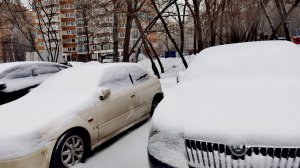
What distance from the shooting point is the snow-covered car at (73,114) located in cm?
362

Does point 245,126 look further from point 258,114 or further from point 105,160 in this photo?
point 105,160

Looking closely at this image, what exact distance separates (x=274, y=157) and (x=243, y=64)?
6.54 ft

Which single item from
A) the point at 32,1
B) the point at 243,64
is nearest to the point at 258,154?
the point at 243,64

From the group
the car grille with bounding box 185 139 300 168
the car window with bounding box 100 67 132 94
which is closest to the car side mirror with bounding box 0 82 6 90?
the car window with bounding box 100 67 132 94

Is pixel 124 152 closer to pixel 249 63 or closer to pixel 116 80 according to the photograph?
pixel 116 80

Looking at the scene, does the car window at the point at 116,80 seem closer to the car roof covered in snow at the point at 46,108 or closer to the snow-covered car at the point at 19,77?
the car roof covered in snow at the point at 46,108

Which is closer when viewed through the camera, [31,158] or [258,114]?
[258,114]

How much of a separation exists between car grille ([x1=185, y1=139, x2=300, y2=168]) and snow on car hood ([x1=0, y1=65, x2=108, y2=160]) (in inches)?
76.2

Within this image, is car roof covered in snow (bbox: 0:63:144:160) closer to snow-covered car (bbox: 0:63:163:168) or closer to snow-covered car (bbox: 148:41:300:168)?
snow-covered car (bbox: 0:63:163:168)

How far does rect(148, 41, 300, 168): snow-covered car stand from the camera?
2576mm

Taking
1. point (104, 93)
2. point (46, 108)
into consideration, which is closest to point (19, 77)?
point (46, 108)

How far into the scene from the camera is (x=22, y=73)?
7910 mm

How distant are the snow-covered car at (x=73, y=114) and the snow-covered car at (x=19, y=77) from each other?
2.31m

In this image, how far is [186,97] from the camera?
370 cm
